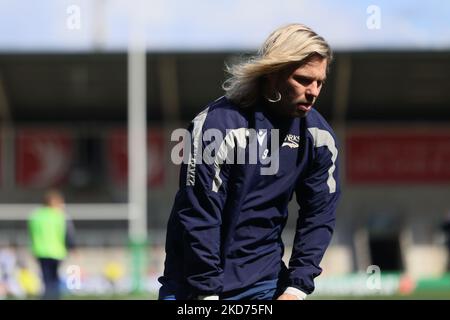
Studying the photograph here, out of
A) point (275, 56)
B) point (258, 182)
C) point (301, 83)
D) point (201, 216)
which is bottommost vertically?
point (201, 216)

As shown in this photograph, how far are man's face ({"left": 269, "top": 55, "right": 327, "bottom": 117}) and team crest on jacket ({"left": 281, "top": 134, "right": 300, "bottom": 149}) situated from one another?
11cm

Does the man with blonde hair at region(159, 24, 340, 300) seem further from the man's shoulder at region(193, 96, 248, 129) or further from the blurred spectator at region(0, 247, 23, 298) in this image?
the blurred spectator at region(0, 247, 23, 298)

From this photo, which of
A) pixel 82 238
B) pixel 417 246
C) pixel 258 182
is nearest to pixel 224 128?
pixel 258 182

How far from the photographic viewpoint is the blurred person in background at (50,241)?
14.4m

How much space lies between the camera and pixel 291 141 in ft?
14.1

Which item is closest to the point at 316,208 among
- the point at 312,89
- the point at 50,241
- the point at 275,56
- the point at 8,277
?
the point at 312,89

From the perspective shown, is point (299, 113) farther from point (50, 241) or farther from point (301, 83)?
point (50, 241)

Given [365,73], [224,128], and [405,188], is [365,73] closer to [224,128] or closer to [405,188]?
[405,188]

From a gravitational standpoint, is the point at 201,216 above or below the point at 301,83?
below

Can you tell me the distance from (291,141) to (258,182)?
0.21m

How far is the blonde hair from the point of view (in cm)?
410

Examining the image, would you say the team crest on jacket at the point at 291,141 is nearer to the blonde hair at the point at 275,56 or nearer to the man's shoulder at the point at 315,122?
the man's shoulder at the point at 315,122

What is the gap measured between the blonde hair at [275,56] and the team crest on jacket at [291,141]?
0.20 metres

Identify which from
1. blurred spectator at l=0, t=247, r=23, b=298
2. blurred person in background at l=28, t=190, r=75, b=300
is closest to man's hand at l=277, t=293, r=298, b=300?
blurred person in background at l=28, t=190, r=75, b=300
